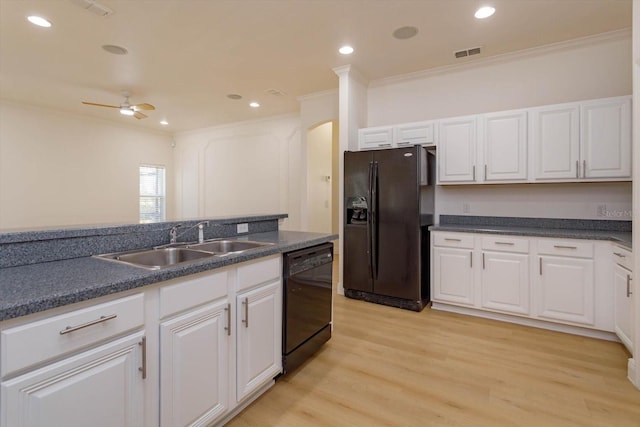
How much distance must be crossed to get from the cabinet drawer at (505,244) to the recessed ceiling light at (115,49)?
447 centimetres

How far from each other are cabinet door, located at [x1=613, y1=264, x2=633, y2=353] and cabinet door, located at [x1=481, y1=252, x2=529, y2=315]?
0.62 m

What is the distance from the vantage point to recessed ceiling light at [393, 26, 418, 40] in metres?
3.08

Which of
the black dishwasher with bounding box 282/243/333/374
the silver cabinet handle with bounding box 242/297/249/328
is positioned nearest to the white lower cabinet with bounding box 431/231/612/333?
the black dishwasher with bounding box 282/243/333/374

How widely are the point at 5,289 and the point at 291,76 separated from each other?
3958mm

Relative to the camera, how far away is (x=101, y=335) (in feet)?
3.71

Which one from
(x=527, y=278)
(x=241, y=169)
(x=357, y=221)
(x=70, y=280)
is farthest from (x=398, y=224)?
(x=241, y=169)

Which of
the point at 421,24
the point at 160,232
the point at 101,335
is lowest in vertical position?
the point at 101,335

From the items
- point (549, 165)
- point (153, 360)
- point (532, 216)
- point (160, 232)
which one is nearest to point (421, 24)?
point (549, 165)

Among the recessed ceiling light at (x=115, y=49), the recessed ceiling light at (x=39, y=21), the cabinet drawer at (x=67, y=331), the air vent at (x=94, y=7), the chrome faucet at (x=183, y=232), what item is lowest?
the cabinet drawer at (x=67, y=331)

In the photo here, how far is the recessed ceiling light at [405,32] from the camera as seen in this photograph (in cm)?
308

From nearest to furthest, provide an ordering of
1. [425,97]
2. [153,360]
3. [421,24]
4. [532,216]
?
[153,360], [421,24], [532,216], [425,97]

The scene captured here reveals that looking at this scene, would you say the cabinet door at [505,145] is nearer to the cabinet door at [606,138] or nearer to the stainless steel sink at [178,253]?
the cabinet door at [606,138]

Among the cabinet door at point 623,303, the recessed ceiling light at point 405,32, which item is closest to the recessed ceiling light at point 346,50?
the recessed ceiling light at point 405,32

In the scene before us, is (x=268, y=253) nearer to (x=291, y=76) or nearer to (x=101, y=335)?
(x=101, y=335)
